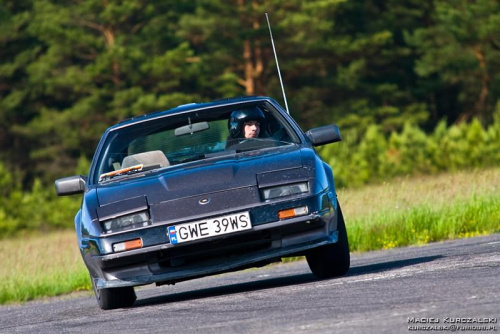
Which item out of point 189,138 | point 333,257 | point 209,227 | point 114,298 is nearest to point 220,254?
point 209,227

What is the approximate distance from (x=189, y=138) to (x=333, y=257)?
5.00 ft

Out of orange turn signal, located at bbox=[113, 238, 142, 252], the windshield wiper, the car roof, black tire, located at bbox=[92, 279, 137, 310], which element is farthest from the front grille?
the car roof

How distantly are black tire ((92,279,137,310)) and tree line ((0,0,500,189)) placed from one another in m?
39.2

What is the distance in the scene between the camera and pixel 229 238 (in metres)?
7.50

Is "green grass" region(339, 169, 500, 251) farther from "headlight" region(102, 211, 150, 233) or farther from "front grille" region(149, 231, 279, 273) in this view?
"headlight" region(102, 211, 150, 233)

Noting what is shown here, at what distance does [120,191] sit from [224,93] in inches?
1665

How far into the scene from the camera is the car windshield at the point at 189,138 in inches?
340

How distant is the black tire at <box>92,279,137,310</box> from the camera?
8219 mm

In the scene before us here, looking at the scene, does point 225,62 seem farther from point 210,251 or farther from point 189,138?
point 210,251

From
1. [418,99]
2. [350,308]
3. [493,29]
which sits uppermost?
[350,308]

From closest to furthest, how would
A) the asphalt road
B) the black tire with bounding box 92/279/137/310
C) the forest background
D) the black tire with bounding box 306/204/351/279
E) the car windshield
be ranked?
the asphalt road, the black tire with bounding box 306/204/351/279, the black tire with bounding box 92/279/137/310, the car windshield, the forest background

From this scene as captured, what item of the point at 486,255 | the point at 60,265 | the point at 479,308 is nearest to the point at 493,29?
the point at 60,265

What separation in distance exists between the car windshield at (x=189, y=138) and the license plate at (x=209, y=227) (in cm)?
112

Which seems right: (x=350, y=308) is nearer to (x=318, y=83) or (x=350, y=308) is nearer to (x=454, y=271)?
(x=454, y=271)
